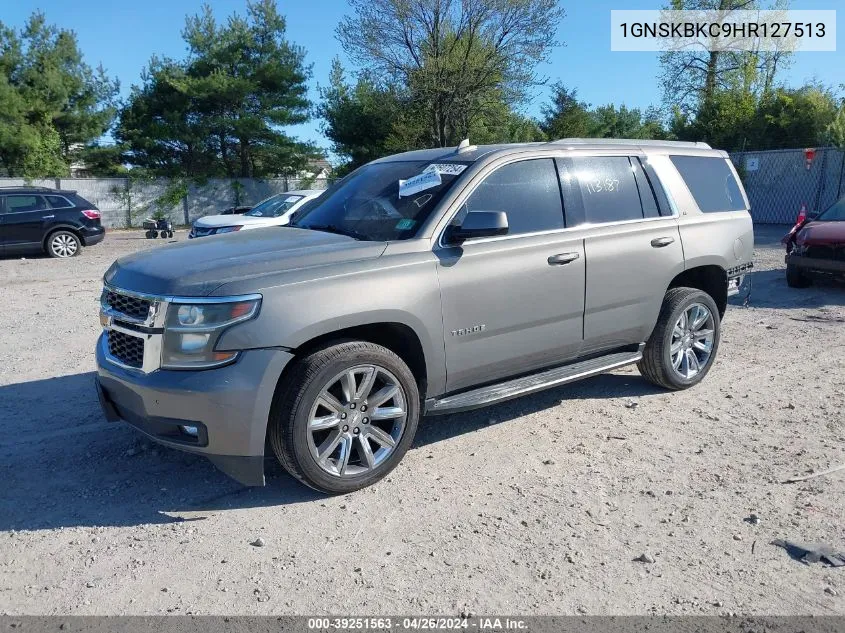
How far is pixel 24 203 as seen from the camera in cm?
1603

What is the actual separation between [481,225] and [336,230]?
1045mm

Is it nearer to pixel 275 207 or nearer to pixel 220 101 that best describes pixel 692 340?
pixel 275 207

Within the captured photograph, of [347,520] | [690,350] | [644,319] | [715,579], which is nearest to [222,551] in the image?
[347,520]

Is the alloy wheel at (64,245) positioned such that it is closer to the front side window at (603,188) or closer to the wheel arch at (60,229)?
the wheel arch at (60,229)

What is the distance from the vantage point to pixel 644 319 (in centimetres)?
532

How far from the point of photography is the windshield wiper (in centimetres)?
440

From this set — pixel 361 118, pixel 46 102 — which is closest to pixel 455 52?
pixel 361 118

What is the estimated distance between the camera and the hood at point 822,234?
955 cm

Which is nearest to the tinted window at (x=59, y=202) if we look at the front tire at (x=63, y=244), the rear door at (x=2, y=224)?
the front tire at (x=63, y=244)

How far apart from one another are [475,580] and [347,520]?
0.86 metres

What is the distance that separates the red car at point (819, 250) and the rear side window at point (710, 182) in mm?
4268

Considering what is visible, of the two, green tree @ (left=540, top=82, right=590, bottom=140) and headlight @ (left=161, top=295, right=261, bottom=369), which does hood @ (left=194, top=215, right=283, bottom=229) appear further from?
green tree @ (left=540, top=82, right=590, bottom=140)

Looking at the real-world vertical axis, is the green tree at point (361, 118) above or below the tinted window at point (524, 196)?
above

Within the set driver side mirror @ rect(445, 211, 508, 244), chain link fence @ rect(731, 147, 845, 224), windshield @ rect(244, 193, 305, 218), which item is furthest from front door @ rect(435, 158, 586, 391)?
chain link fence @ rect(731, 147, 845, 224)
